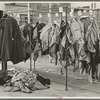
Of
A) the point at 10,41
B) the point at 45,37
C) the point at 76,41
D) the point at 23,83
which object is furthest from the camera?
the point at 45,37

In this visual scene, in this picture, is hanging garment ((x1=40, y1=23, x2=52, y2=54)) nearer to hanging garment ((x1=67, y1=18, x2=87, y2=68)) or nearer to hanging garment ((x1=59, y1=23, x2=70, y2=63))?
hanging garment ((x1=59, y1=23, x2=70, y2=63))

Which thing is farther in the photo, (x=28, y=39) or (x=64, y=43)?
(x=28, y=39)

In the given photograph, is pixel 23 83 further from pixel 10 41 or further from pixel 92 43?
pixel 92 43

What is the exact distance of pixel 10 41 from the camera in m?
4.21

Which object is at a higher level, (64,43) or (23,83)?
(64,43)

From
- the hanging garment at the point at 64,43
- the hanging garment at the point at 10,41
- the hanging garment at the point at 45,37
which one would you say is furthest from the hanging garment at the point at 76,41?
the hanging garment at the point at 10,41

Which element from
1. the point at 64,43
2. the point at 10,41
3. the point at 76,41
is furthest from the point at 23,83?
the point at 76,41

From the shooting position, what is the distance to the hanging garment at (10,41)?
4.18 metres

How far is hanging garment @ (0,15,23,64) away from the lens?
13.7 feet

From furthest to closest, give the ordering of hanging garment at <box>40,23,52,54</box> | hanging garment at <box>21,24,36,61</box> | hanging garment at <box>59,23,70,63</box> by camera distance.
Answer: hanging garment at <box>21,24,36,61</box> < hanging garment at <box>40,23,52,54</box> < hanging garment at <box>59,23,70,63</box>

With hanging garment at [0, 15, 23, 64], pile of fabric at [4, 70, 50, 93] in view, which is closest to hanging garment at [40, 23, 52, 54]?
hanging garment at [0, 15, 23, 64]

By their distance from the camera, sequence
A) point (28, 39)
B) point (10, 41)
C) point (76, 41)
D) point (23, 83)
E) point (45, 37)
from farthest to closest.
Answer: point (28, 39), point (45, 37), point (10, 41), point (23, 83), point (76, 41)

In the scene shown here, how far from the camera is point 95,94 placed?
383 cm

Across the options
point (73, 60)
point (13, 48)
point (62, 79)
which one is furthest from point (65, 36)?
Result: point (62, 79)
